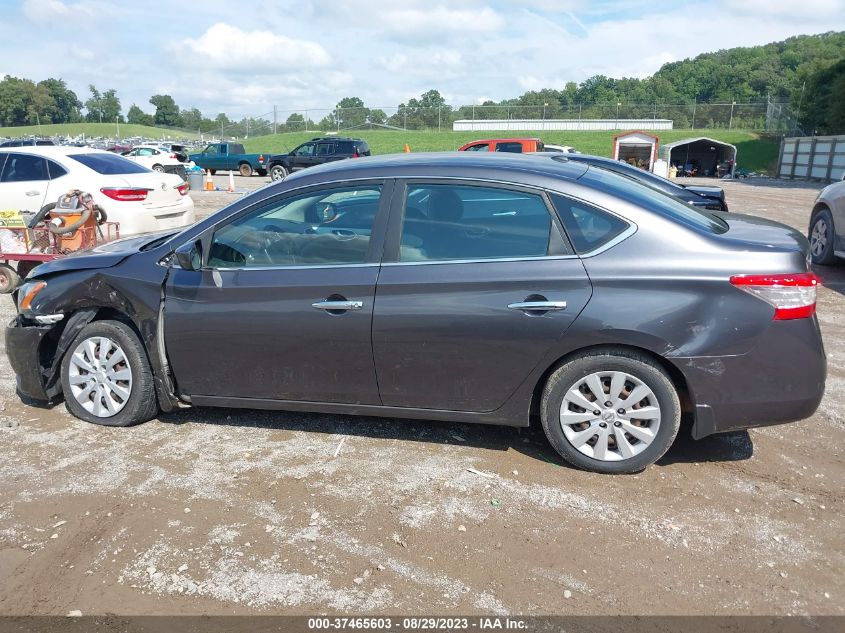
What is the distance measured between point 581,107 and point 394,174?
189 ft

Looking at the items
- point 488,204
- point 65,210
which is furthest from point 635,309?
point 65,210

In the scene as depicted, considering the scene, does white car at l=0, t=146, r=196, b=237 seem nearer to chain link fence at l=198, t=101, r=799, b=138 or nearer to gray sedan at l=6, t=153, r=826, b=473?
gray sedan at l=6, t=153, r=826, b=473

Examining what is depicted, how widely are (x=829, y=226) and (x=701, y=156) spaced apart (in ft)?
114

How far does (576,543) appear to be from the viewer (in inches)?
123

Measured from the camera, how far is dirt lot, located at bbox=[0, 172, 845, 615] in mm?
2805

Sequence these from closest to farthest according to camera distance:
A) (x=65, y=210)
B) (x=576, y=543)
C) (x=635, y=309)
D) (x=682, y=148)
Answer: (x=576, y=543) < (x=635, y=309) < (x=65, y=210) < (x=682, y=148)

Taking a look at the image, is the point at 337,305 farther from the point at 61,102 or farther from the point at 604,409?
the point at 61,102

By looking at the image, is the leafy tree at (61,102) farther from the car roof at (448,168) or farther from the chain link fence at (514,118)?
the car roof at (448,168)

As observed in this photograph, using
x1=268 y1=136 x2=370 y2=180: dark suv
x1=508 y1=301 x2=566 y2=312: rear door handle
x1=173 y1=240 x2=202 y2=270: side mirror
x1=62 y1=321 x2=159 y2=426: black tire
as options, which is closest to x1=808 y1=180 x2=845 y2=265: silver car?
x1=508 y1=301 x2=566 y2=312: rear door handle

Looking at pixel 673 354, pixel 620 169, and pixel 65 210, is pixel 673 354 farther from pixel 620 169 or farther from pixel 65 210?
pixel 65 210

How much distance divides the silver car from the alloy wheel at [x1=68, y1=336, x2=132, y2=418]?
876 centimetres

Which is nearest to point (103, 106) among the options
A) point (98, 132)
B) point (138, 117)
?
point (138, 117)

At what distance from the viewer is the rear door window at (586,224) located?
140 inches

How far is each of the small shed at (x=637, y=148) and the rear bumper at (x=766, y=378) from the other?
97.8ft
